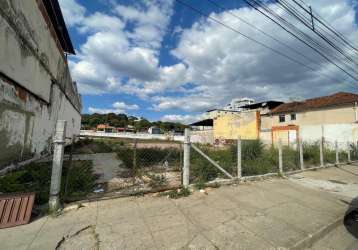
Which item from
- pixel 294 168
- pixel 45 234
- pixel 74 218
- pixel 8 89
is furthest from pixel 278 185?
pixel 8 89

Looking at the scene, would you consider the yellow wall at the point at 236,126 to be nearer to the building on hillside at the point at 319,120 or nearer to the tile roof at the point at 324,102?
the building on hillside at the point at 319,120

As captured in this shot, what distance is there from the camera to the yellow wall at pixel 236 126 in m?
27.5

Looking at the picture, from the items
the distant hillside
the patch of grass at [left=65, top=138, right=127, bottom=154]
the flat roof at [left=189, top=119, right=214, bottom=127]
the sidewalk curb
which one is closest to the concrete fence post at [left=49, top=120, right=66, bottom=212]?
the sidewalk curb

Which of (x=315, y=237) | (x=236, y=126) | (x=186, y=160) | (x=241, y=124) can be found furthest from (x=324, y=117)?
(x=315, y=237)

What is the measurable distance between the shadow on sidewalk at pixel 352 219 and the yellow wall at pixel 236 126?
2257 centimetres

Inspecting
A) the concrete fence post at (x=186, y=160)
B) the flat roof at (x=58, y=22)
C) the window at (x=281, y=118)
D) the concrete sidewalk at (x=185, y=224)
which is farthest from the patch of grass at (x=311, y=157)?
the flat roof at (x=58, y=22)

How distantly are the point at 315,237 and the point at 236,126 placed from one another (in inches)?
1078

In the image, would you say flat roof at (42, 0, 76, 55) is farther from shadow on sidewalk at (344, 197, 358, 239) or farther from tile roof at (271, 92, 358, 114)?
tile roof at (271, 92, 358, 114)

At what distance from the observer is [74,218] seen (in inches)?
137

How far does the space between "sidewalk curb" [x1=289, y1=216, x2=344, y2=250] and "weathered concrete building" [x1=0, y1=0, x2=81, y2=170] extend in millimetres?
7687

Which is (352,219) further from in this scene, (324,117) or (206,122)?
(206,122)

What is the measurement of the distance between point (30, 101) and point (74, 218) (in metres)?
6.08

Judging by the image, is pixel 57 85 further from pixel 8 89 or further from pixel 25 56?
pixel 8 89

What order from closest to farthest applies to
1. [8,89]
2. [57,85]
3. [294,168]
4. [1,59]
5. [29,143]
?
[1,59] < [8,89] < [29,143] < [294,168] < [57,85]
